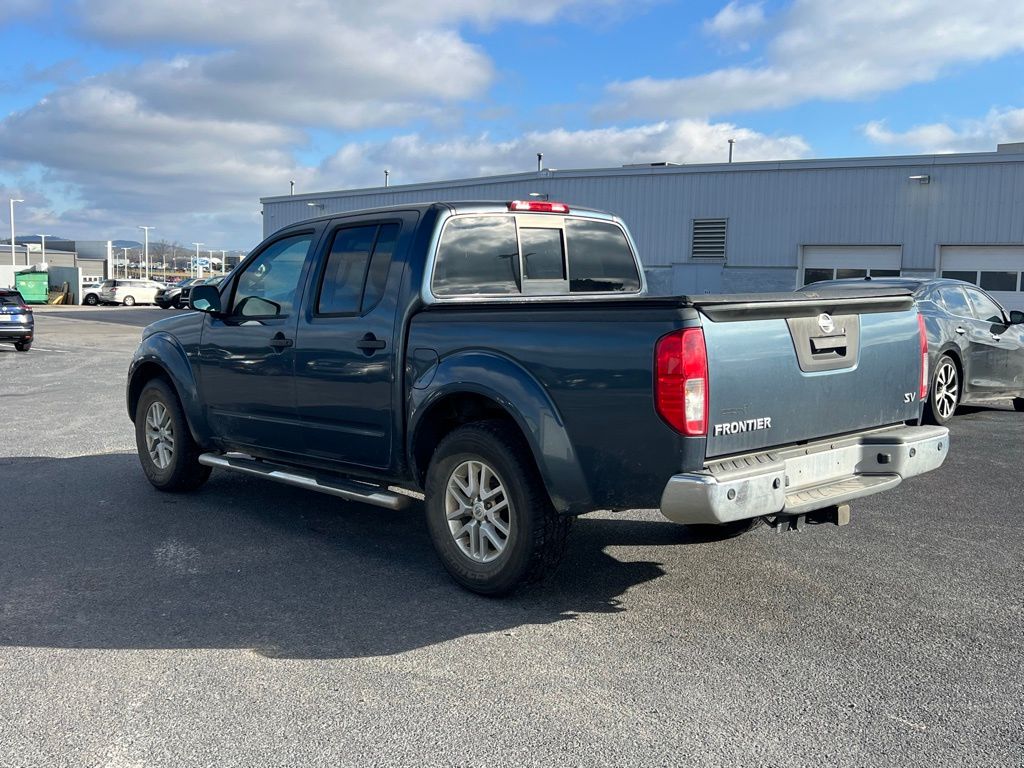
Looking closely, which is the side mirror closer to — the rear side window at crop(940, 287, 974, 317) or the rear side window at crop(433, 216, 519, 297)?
the rear side window at crop(433, 216, 519, 297)

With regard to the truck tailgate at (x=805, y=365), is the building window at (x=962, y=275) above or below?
above

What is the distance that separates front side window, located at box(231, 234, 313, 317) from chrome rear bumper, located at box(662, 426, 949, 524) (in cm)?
307

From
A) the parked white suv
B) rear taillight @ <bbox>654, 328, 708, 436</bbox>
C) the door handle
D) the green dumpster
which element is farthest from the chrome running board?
the green dumpster

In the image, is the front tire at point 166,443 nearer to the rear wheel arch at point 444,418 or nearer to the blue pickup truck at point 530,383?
the blue pickup truck at point 530,383

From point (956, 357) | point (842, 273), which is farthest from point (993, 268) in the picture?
point (956, 357)

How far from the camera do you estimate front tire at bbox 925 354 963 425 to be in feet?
33.1

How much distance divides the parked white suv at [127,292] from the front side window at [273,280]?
2143 inches

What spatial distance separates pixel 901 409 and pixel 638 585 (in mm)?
1650

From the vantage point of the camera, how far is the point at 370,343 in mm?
5414

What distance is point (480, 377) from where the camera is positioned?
187 inches

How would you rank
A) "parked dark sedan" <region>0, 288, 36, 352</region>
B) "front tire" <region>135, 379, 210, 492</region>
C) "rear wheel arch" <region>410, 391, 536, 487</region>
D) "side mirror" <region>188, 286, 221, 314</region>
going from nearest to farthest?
"rear wheel arch" <region>410, 391, 536, 487</region>, "side mirror" <region>188, 286, 221, 314</region>, "front tire" <region>135, 379, 210, 492</region>, "parked dark sedan" <region>0, 288, 36, 352</region>

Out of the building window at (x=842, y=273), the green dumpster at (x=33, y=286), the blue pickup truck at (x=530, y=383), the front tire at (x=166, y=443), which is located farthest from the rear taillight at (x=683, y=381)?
the green dumpster at (x=33, y=286)

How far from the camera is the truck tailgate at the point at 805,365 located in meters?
4.17

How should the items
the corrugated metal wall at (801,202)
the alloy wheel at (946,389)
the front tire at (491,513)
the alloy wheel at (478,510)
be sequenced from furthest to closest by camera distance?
the corrugated metal wall at (801,202) < the alloy wheel at (946,389) < the alloy wheel at (478,510) < the front tire at (491,513)
